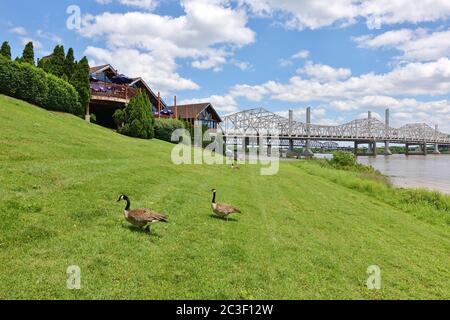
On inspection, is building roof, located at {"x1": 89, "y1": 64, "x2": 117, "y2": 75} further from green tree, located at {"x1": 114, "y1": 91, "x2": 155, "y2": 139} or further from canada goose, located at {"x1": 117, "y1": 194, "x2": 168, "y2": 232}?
canada goose, located at {"x1": 117, "y1": 194, "x2": 168, "y2": 232}

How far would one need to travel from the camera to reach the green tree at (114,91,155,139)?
36.8m

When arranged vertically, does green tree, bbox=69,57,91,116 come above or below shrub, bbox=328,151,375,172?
above

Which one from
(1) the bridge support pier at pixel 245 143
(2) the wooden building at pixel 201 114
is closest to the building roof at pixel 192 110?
(2) the wooden building at pixel 201 114

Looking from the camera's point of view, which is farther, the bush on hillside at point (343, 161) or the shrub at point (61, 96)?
the bush on hillside at point (343, 161)

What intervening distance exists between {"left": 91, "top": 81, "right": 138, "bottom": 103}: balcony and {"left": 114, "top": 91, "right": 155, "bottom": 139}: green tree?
330 cm

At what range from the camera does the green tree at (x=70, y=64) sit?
124 ft

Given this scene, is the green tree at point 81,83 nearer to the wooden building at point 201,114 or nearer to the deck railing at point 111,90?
the deck railing at point 111,90

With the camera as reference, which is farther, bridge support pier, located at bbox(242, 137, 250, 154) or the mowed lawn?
bridge support pier, located at bbox(242, 137, 250, 154)

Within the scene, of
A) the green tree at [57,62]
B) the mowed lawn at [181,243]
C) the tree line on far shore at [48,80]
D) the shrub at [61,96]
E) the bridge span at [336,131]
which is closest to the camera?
the mowed lawn at [181,243]

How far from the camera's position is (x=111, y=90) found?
137ft

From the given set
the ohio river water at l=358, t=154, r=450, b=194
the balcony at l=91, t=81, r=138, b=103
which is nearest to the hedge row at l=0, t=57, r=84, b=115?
the balcony at l=91, t=81, r=138, b=103
